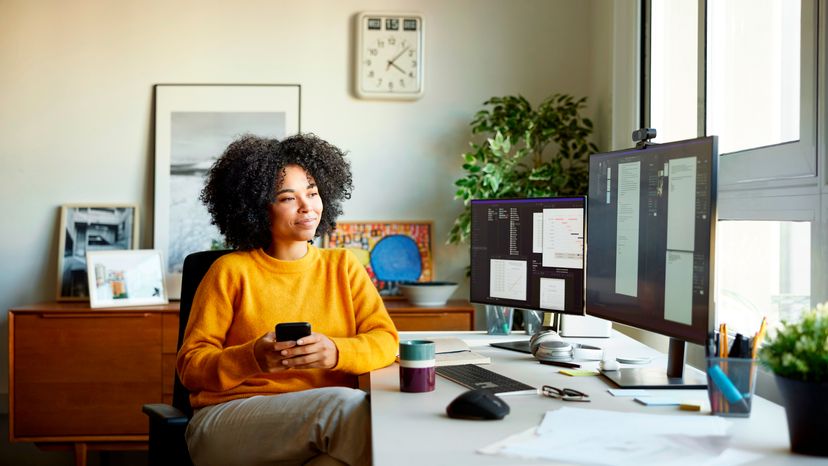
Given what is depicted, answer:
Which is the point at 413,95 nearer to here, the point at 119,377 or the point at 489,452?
the point at 119,377

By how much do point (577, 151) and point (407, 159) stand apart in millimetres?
790

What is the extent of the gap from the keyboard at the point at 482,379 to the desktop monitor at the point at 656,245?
218 mm

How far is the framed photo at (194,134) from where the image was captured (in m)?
3.76

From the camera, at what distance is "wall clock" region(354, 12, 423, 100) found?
12.5ft

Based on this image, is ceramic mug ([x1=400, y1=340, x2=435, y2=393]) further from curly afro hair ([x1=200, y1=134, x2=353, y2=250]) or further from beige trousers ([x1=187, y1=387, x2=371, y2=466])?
curly afro hair ([x1=200, y1=134, x2=353, y2=250])

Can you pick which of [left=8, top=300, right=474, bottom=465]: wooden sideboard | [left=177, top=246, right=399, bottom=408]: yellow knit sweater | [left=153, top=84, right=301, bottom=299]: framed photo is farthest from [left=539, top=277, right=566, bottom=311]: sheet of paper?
[left=153, top=84, right=301, bottom=299]: framed photo

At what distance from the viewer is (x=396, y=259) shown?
12.5 feet

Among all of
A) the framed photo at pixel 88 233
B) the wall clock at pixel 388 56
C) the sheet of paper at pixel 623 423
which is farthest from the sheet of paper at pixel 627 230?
the framed photo at pixel 88 233

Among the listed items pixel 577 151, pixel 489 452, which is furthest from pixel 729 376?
pixel 577 151

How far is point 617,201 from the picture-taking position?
1.91m

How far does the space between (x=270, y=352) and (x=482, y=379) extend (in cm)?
46

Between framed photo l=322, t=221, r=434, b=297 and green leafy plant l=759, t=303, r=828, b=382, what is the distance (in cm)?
262

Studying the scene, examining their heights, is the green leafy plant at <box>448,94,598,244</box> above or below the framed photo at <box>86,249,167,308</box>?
above

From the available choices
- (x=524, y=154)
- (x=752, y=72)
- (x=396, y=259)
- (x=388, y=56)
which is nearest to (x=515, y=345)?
(x=752, y=72)
